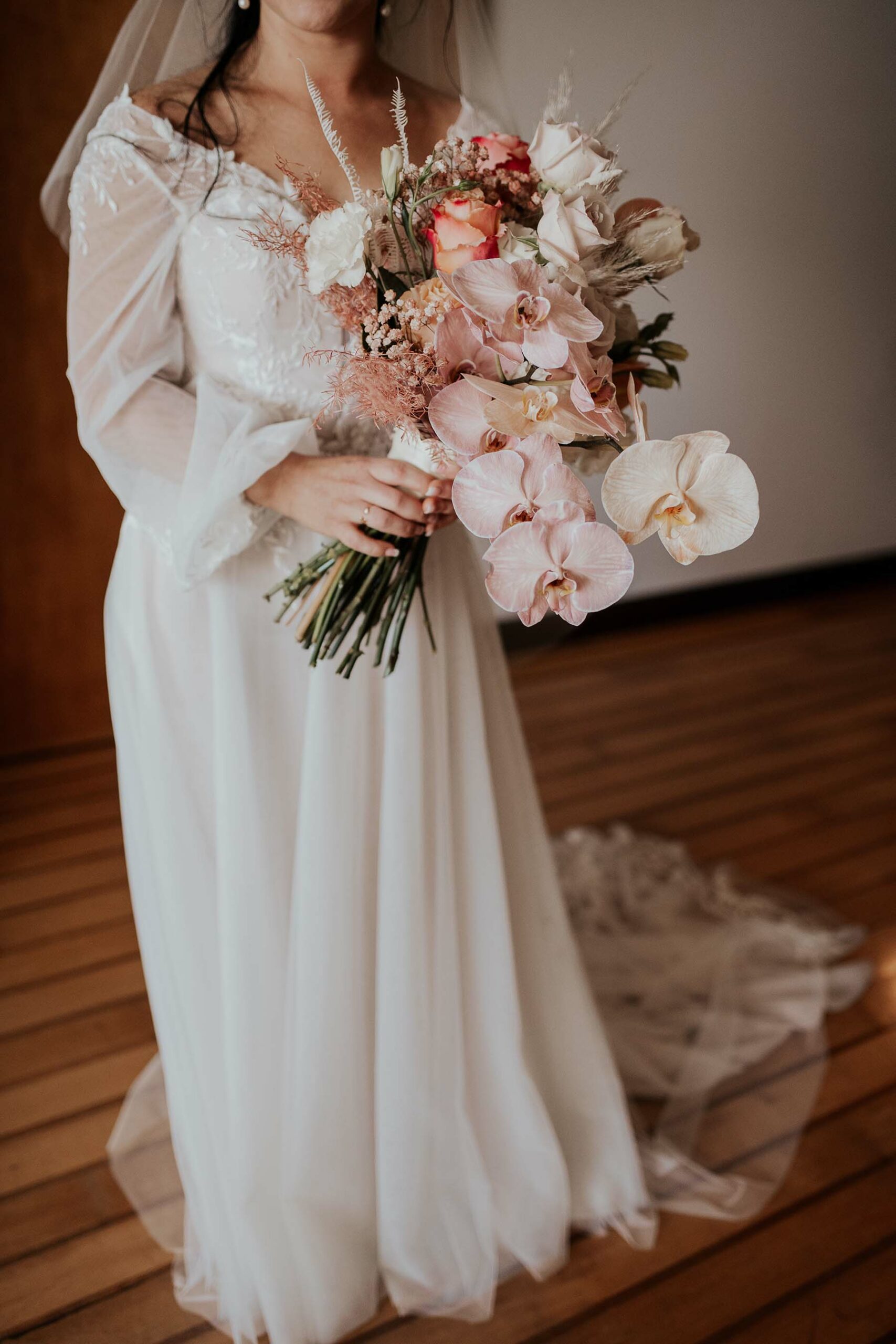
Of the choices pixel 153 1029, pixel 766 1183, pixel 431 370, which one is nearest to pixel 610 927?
pixel 766 1183

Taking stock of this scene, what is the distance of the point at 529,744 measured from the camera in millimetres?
3010

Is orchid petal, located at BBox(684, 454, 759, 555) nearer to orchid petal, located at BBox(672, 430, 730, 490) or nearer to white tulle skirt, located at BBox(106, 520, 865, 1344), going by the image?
orchid petal, located at BBox(672, 430, 730, 490)

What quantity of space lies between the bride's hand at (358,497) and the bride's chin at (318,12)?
46 centimetres

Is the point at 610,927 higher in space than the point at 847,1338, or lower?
higher

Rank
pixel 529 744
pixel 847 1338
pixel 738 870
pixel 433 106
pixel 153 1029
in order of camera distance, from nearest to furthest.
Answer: pixel 433 106 < pixel 847 1338 < pixel 153 1029 < pixel 738 870 < pixel 529 744

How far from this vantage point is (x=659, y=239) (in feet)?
3.09

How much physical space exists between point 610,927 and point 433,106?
1571 millimetres

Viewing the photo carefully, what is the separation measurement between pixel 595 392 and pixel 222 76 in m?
0.65

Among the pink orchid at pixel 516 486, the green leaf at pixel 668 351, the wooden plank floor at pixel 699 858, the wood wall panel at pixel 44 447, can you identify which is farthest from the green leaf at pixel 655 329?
the wood wall panel at pixel 44 447

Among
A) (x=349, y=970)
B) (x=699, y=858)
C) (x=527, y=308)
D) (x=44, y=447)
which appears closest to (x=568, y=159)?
(x=527, y=308)

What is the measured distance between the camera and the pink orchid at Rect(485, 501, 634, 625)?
2.62 feet

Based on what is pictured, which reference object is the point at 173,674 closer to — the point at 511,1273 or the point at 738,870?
the point at 511,1273

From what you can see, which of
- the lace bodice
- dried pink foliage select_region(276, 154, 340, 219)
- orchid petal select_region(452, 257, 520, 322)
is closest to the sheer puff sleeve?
the lace bodice

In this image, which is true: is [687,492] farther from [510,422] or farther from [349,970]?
[349,970]
